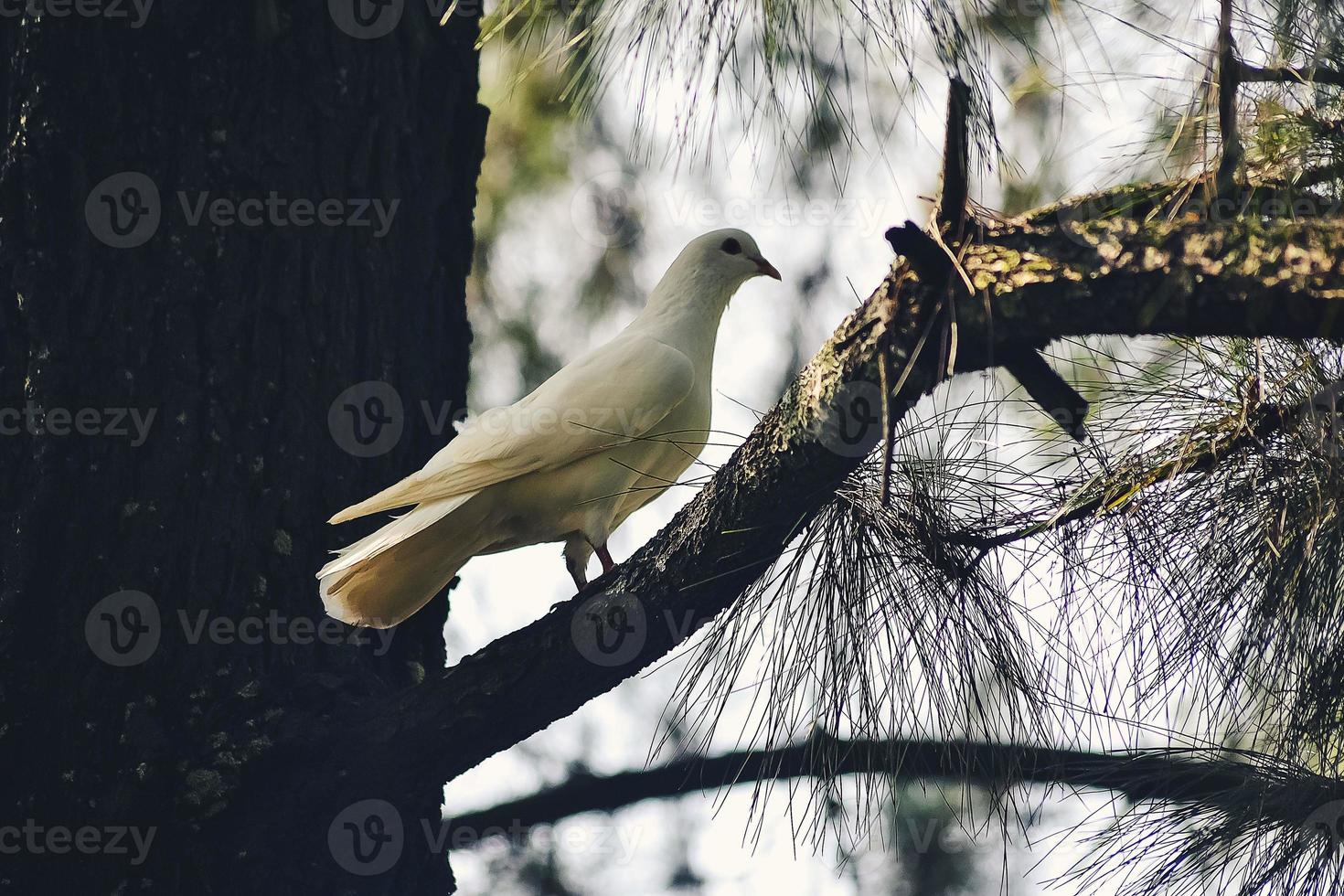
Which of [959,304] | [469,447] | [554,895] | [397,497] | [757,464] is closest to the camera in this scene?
[959,304]

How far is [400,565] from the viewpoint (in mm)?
2387

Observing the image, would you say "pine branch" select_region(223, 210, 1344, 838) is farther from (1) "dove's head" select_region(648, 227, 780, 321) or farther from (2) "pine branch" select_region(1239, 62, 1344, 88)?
(1) "dove's head" select_region(648, 227, 780, 321)

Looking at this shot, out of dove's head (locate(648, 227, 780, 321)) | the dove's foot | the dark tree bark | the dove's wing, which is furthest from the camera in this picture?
dove's head (locate(648, 227, 780, 321))

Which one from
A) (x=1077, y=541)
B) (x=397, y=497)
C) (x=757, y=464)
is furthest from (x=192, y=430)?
(x=1077, y=541)

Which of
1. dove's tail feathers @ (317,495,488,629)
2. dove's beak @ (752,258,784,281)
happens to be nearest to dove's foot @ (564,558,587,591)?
dove's tail feathers @ (317,495,488,629)

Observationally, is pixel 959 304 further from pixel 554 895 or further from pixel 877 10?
pixel 554 895

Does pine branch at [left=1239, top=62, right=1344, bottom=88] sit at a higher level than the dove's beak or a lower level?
lower

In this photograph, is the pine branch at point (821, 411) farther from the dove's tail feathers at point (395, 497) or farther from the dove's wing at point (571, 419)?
the dove's wing at point (571, 419)

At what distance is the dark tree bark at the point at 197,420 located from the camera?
77.7 inches

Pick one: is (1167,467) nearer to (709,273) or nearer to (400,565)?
(400,565)

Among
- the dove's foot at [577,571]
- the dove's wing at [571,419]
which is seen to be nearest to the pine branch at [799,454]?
the dove's wing at [571,419]

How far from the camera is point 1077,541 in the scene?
1.81m

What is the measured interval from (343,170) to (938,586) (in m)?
1.37

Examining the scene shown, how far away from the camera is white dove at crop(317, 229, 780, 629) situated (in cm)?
229
